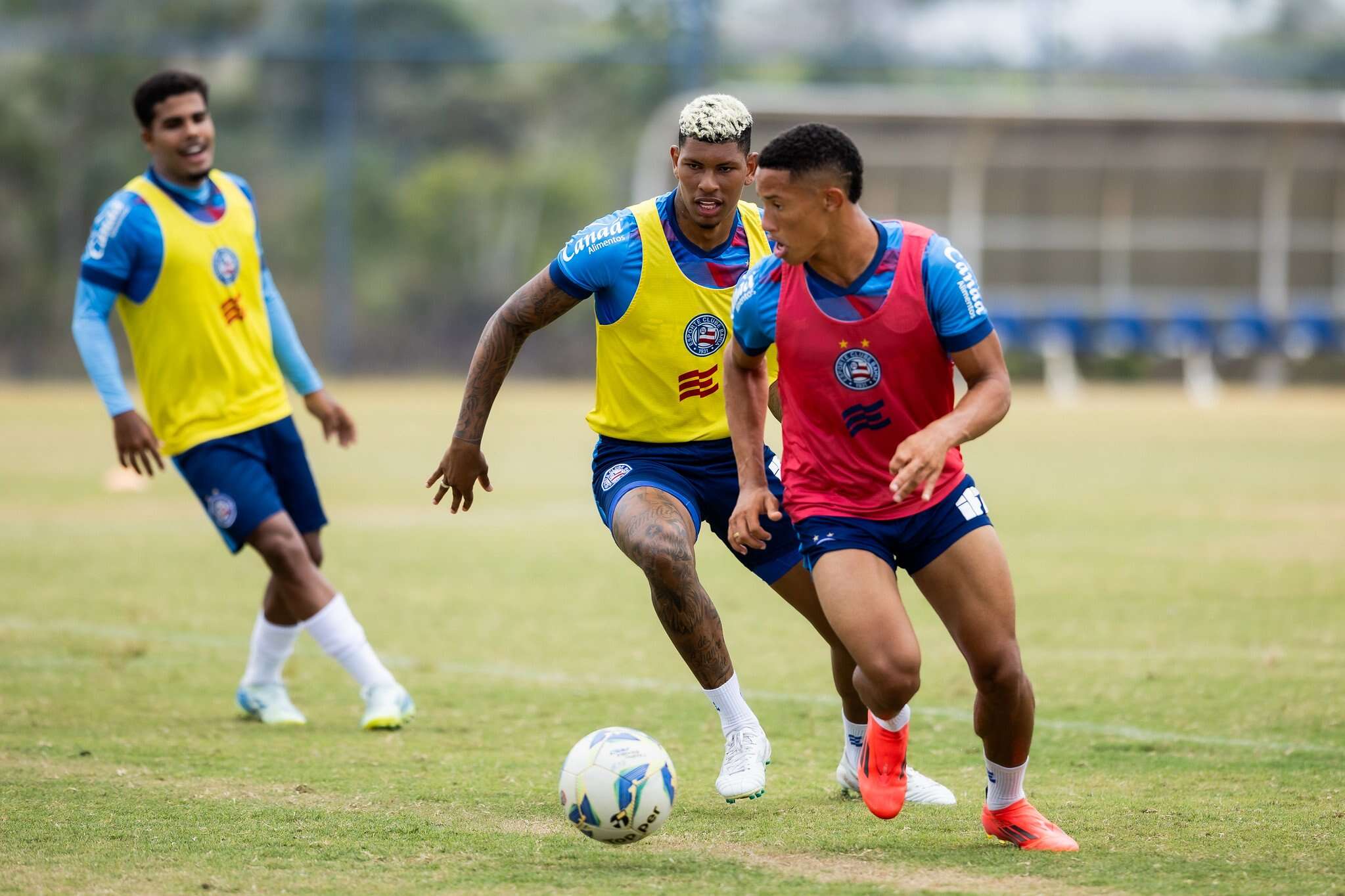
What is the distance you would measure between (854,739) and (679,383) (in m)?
1.43

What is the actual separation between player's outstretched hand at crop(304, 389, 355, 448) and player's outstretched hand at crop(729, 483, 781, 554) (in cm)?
286

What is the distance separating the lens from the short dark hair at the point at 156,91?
285 inches

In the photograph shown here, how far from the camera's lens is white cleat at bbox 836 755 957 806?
18.9ft

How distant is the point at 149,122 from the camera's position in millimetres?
7332

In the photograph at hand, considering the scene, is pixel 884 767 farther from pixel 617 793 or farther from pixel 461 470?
pixel 461 470

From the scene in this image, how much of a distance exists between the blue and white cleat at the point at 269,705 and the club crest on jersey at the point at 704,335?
2.59 m

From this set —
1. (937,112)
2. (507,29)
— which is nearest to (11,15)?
(507,29)

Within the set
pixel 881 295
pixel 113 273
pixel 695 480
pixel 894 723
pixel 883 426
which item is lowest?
pixel 894 723

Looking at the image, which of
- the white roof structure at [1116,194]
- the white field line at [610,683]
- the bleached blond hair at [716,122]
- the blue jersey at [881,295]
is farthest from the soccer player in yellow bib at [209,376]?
the white roof structure at [1116,194]

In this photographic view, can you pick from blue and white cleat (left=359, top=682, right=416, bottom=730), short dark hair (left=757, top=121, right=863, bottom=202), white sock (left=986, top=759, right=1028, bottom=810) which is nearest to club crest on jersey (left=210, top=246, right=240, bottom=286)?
blue and white cleat (left=359, top=682, right=416, bottom=730)

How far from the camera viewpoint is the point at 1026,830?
508 cm

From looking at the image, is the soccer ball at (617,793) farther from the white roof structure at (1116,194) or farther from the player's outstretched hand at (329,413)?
the white roof structure at (1116,194)

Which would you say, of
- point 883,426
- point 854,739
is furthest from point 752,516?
point 854,739

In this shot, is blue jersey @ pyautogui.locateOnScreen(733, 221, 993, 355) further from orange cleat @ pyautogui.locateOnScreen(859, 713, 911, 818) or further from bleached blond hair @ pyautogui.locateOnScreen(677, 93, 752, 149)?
orange cleat @ pyautogui.locateOnScreen(859, 713, 911, 818)
